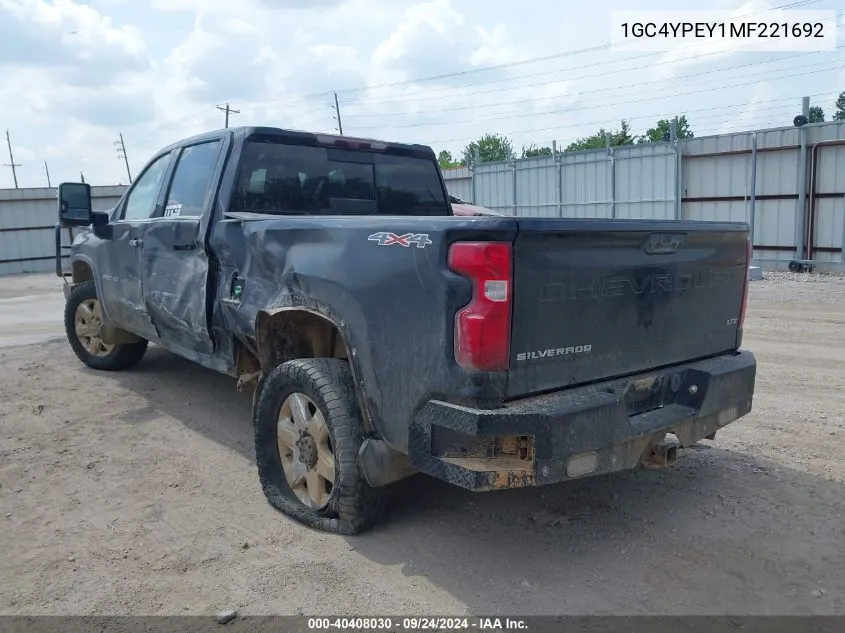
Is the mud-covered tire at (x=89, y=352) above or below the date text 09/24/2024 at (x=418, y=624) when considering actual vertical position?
above

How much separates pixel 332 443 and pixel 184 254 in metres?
1.99

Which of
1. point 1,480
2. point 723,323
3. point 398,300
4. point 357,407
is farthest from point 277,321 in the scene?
point 723,323

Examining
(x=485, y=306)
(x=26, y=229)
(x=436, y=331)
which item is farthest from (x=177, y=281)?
(x=26, y=229)

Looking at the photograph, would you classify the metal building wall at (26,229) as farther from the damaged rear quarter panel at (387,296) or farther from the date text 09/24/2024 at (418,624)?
the date text 09/24/2024 at (418,624)

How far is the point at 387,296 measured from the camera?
119 inches

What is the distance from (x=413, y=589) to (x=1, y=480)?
9.29 feet

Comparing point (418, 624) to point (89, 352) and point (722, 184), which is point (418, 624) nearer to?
point (89, 352)

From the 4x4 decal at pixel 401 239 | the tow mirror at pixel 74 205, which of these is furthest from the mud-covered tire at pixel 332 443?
the tow mirror at pixel 74 205

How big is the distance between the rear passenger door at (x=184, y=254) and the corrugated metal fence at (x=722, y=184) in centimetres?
825

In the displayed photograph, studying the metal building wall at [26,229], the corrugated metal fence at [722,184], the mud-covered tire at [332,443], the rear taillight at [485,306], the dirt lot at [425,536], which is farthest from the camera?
the metal building wall at [26,229]

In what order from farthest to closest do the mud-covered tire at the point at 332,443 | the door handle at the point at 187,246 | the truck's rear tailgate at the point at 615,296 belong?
1. the door handle at the point at 187,246
2. the mud-covered tire at the point at 332,443
3. the truck's rear tailgate at the point at 615,296

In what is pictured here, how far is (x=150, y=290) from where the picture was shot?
17.0 feet

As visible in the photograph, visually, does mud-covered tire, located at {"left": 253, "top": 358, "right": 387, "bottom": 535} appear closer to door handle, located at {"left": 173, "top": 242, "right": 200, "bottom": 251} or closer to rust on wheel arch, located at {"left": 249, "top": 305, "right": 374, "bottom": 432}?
rust on wheel arch, located at {"left": 249, "top": 305, "right": 374, "bottom": 432}

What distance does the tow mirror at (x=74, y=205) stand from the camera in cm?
564
